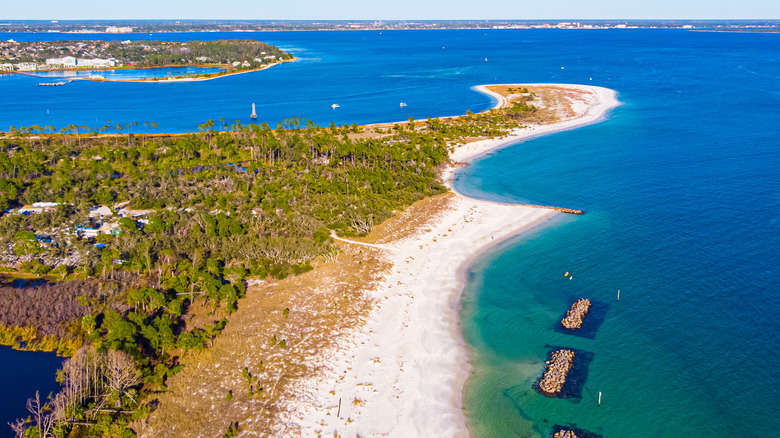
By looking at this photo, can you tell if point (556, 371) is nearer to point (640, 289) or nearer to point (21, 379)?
point (640, 289)

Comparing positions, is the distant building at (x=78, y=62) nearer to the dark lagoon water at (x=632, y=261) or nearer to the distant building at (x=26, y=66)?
the distant building at (x=26, y=66)

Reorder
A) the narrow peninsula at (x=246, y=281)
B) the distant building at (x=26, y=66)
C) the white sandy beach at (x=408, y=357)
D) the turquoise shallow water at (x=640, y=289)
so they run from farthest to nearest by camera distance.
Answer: the distant building at (x=26, y=66)
the turquoise shallow water at (x=640, y=289)
the narrow peninsula at (x=246, y=281)
the white sandy beach at (x=408, y=357)

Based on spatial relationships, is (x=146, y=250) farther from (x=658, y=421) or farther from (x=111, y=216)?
(x=658, y=421)

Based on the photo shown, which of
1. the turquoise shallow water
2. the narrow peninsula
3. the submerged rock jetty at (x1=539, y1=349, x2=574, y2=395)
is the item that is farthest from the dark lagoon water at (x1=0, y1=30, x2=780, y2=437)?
the narrow peninsula

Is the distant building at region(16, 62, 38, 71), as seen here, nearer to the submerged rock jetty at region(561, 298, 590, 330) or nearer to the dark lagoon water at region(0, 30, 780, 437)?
the dark lagoon water at region(0, 30, 780, 437)

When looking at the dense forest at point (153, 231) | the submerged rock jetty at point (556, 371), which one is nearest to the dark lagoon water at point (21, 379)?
the dense forest at point (153, 231)
